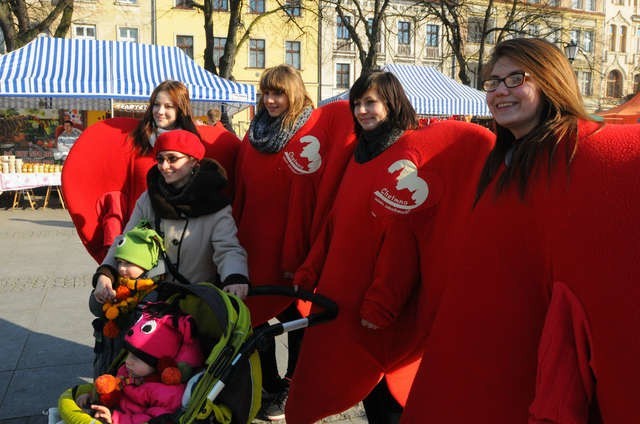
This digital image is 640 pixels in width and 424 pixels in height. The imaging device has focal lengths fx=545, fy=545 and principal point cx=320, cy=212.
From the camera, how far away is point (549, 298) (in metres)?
1.48

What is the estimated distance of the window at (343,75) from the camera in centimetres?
3622

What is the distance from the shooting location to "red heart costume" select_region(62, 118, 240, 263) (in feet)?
10.6

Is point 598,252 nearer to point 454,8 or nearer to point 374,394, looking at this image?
point 374,394

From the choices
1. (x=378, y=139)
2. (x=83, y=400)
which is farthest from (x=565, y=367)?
(x=83, y=400)

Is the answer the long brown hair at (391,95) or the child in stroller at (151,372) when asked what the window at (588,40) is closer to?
the long brown hair at (391,95)

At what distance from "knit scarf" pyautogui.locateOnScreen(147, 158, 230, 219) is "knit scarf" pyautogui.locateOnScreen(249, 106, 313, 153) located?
1.12 feet

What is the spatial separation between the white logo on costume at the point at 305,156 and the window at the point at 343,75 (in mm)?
34420

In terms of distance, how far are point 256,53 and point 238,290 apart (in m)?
33.8

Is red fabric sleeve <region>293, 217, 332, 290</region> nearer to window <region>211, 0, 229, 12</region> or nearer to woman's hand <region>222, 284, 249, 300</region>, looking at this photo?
woman's hand <region>222, 284, 249, 300</region>

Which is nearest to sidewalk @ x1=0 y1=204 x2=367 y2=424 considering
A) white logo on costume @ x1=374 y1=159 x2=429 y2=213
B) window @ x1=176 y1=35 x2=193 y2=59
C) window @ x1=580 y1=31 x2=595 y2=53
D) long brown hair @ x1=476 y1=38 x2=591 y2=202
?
white logo on costume @ x1=374 y1=159 x2=429 y2=213

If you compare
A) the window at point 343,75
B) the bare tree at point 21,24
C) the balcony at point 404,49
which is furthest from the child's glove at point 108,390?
the balcony at point 404,49

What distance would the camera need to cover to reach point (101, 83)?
36.8 feet

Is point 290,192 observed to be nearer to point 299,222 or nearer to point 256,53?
point 299,222

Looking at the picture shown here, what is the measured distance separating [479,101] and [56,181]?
11120 millimetres
